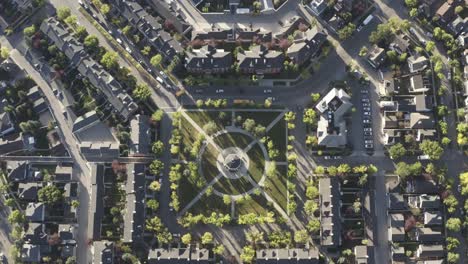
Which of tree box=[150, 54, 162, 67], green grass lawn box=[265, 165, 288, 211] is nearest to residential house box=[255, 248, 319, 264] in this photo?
green grass lawn box=[265, 165, 288, 211]

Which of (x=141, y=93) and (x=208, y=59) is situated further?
(x=141, y=93)

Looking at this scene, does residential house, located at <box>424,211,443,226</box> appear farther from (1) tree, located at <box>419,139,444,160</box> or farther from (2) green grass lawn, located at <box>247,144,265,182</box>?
(2) green grass lawn, located at <box>247,144,265,182</box>

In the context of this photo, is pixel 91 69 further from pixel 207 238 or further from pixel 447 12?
pixel 447 12

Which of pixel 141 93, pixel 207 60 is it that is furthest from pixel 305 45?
pixel 141 93

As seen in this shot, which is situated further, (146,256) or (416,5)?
(416,5)

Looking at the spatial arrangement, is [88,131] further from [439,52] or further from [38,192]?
[439,52]

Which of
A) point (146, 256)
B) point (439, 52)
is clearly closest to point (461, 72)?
point (439, 52)
